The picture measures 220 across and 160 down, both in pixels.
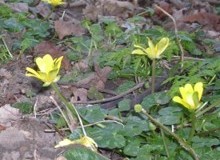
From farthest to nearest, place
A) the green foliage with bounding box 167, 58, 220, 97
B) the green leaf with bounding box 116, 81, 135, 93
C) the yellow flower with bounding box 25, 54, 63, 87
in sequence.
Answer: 1. the green leaf with bounding box 116, 81, 135, 93
2. the green foliage with bounding box 167, 58, 220, 97
3. the yellow flower with bounding box 25, 54, 63, 87

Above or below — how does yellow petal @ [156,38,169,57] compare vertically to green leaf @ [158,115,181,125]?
above

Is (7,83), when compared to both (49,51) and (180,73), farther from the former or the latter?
(180,73)

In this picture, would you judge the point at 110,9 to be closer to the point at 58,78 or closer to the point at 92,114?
the point at 92,114

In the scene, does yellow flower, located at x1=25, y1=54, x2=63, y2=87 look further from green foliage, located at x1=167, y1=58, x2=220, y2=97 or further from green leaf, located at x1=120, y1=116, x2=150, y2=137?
green foliage, located at x1=167, y1=58, x2=220, y2=97

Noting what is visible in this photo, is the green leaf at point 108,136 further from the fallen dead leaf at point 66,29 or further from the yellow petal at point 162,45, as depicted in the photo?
the fallen dead leaf at point 66,29

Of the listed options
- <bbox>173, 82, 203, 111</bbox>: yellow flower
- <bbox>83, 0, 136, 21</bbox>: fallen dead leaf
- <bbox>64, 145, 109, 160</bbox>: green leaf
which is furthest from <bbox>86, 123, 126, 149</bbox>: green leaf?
<bbox>83, 0, 136, 21</bbox>: fallen dead leaf

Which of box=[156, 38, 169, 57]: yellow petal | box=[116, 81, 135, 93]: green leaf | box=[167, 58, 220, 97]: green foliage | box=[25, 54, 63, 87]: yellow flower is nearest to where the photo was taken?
box=[25, 54, 63, 87]: yellow flower

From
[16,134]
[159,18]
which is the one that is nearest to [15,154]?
[16,134]

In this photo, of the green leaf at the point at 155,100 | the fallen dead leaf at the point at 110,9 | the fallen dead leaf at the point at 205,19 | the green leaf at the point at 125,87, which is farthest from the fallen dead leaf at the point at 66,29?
the green leaf at the point at 155,100
